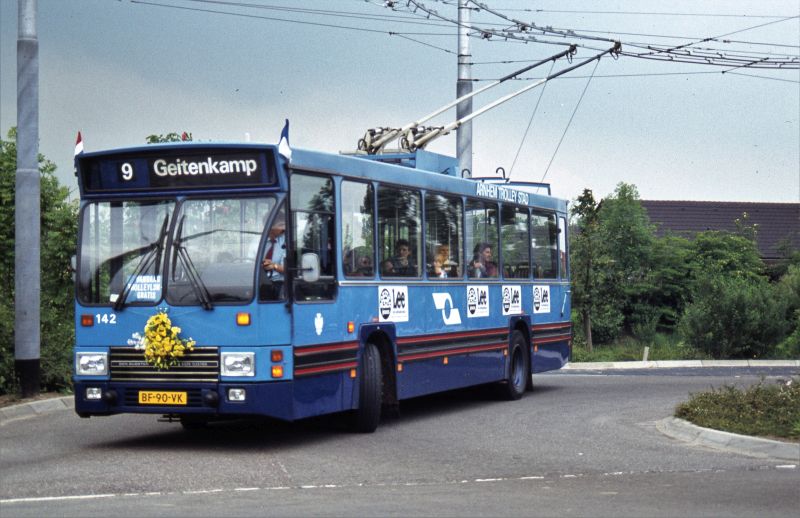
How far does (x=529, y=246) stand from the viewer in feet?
70.0

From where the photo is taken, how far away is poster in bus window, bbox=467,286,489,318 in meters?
A: 18.6

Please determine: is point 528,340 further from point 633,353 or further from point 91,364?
point 633,353

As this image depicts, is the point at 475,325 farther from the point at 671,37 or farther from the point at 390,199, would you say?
the point at 671,37

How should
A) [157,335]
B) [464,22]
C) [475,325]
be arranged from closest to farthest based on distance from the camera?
1. [157,335]
2. [475,325]
3. [464,22]

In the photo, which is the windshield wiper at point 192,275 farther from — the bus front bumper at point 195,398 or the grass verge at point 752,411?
the grass verge at point 752,411

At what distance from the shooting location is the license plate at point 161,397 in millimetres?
13234

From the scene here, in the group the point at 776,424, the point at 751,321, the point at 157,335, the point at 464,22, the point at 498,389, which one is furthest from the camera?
the point at 751,321

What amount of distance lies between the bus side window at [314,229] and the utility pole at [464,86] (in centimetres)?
1258

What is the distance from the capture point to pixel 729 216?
69438 mm

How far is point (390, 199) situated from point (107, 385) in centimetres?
423

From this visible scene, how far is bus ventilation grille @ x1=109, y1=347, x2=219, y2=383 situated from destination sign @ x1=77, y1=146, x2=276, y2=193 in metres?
1.68

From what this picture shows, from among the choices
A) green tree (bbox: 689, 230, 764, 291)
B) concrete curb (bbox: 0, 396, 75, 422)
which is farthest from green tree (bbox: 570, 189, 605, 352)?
concrete curb (bbox: 0, 396, 75, 422)

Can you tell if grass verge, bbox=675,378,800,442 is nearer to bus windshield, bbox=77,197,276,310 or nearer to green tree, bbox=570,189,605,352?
bus windshield, bbox=77,197,276,310

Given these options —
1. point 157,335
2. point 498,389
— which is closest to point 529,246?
point 498,389
